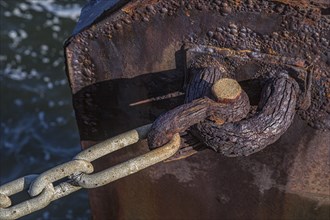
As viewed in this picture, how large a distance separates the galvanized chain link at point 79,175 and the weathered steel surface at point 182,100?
0.39 m

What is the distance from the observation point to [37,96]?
5238 millimetres

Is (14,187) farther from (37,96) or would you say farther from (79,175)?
(37,96)

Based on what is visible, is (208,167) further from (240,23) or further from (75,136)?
(75,136)

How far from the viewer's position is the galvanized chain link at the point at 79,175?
179 cm

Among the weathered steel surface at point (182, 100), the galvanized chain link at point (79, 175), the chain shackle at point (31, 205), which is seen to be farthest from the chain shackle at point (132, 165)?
the weathered steel surface at point (182, 100)

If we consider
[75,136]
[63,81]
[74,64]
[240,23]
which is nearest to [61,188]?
[74,64]

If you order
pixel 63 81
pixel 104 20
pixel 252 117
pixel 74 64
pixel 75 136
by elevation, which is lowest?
pixel 75 136

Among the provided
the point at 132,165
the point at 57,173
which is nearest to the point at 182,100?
the point at 132,165

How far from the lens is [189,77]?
209 centimetres

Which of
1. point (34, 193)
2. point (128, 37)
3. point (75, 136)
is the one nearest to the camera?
point (34, 193)

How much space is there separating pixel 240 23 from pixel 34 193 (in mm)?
843

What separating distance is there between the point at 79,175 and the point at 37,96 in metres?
3.53

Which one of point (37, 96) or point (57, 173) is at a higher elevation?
point (57, 173)

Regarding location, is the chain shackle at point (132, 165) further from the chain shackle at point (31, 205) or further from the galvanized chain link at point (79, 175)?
the chain shackle at point (31, 205)
